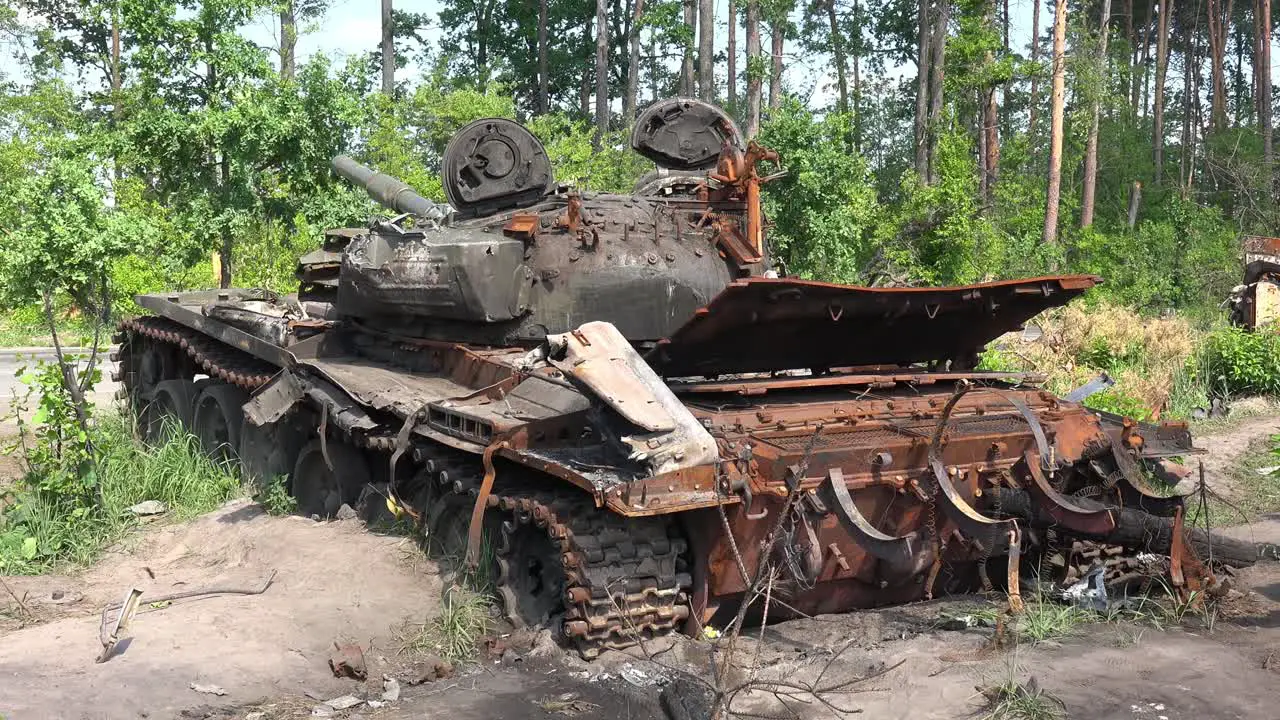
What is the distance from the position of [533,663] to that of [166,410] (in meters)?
7.32

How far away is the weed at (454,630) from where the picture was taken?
18.8 ft

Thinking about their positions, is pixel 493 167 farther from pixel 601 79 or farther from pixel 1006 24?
pixel 1006 24

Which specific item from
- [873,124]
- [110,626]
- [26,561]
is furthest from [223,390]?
[873,124]

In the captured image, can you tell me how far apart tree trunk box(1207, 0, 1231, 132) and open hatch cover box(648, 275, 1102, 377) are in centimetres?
2992

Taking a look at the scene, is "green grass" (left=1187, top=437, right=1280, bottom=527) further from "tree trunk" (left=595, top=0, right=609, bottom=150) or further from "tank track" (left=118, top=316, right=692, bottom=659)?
"tree trunk" (left=595, top=0, right=609, bottom=150)

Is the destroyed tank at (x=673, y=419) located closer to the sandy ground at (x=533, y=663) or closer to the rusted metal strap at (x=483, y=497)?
the rusted metal strap at (x=483, y=497)

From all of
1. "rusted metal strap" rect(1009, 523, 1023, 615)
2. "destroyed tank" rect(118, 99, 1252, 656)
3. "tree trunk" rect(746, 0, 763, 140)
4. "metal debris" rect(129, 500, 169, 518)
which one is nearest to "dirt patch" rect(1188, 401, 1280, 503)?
"destroyed tank" rect(118, 99, 1252, 656)

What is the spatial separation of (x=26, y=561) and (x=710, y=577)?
4.84 metres

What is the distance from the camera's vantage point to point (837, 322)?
241 inches

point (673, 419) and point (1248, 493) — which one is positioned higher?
point (673, 419)

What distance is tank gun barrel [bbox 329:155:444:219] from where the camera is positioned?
947cm

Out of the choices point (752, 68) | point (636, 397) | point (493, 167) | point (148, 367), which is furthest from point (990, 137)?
point (636, 397)

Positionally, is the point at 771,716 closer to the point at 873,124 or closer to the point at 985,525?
the point at 985,525

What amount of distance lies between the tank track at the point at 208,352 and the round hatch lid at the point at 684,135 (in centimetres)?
316
